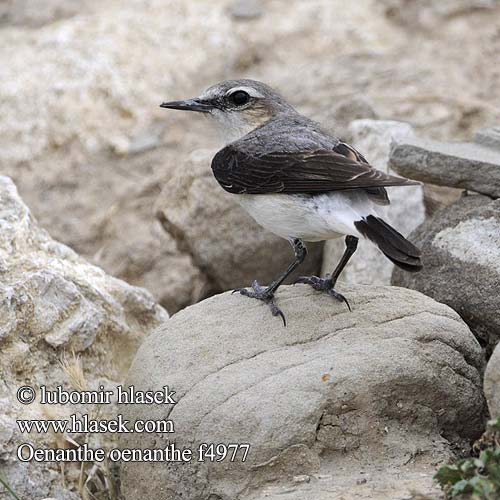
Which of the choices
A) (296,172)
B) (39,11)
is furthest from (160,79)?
(296,172)

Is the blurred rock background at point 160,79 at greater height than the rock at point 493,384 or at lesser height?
lesser

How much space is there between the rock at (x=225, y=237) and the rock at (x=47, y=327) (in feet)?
3.97

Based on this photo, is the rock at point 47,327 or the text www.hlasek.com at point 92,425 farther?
the rock at point 47,327

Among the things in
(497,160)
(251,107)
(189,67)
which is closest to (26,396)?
(251,107)

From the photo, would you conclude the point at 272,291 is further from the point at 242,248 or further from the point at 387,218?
the point at 242,248

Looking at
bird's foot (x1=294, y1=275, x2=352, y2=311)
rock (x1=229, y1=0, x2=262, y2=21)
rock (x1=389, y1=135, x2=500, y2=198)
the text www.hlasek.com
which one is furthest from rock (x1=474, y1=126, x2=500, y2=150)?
rock (x1=229, y1=0, x2=262, y2=21)

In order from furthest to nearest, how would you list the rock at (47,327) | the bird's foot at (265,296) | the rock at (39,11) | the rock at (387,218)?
the rock at (39,11) < the rock at (387,218) < the bird's foot at (265,296) < the rock at (47,327)

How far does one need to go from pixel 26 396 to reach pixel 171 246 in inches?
147

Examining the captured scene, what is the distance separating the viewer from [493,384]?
179 inches

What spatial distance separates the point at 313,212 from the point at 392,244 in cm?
68

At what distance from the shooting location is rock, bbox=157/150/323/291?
7.48m

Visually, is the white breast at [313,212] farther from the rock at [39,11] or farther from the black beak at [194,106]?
the rock at [39,11]

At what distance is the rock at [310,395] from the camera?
15.6 feet

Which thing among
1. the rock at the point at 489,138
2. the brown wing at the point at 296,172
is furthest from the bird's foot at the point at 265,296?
the rock at the point at 489,138
